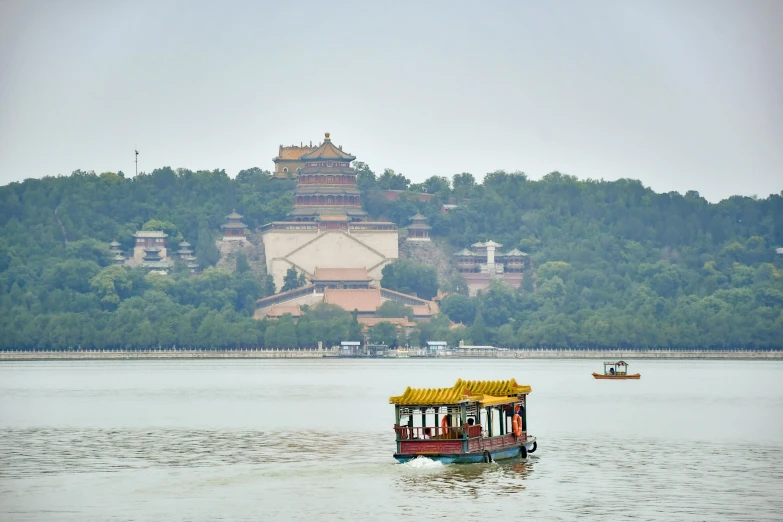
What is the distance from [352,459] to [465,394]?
4625mm

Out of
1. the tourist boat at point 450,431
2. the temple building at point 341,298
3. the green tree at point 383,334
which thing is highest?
the temple building at point 341,298

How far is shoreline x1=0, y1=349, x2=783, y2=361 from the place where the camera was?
160 m

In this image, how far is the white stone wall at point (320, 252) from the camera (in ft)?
634

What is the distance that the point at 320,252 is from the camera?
19325 centimetres

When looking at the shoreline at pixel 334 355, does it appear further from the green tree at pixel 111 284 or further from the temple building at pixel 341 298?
the green tree at pixel 111 284

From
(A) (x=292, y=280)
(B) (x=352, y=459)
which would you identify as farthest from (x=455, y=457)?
(A) (x=292, y=280)

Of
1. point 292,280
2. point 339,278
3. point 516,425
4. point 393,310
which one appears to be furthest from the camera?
point 292,280

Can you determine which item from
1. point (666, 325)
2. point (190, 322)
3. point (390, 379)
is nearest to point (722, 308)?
point (666, 325)

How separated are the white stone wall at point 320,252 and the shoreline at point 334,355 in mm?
27154

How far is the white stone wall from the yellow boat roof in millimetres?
135127

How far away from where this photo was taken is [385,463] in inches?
2159

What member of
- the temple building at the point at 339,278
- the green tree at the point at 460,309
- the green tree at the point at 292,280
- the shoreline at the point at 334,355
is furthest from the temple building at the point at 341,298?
the shoreline at the point at 334,355

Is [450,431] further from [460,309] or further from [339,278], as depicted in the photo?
[339,278]

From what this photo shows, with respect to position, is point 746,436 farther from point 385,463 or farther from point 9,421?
point 9,421
